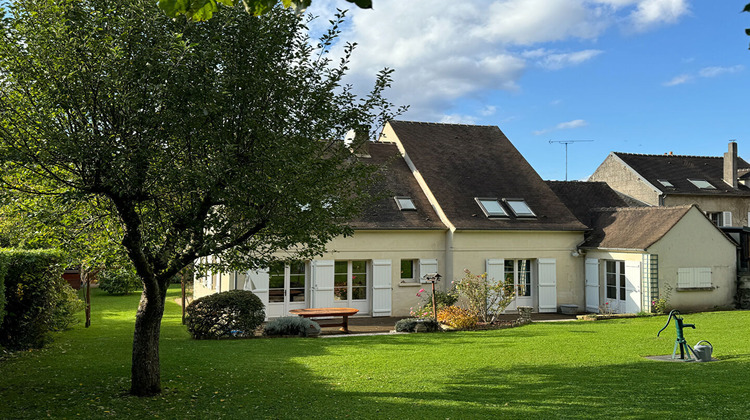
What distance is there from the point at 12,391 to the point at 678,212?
18.7 meters

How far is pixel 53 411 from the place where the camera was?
741 centimetres

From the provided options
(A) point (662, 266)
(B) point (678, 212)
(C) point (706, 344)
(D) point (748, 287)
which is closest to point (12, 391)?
(C) point (706, 344)

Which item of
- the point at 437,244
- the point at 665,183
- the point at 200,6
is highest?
the point at 665,183

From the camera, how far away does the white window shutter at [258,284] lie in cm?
1755

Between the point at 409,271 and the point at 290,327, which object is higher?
the point at 409,271

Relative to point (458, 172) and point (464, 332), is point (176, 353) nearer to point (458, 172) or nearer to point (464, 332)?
point (464, 332)

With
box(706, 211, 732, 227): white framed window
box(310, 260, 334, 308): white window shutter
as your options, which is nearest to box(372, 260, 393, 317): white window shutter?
box(310, 260, 334, 308): white window shutter

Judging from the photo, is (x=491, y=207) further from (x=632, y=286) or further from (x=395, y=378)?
(x=395, y=378)

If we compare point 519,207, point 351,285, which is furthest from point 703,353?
point 351,285

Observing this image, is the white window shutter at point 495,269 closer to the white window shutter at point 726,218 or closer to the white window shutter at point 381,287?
the white window shutter at point 381,287

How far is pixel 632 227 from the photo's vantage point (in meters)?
20.0

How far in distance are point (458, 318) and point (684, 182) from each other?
747 inches

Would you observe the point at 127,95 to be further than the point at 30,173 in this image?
No

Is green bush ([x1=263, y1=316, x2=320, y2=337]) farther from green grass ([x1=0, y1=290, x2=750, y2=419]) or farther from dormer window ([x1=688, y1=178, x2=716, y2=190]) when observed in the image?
dormer window ([x1=688, y1=178, x2=716, y2=190])
